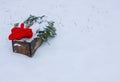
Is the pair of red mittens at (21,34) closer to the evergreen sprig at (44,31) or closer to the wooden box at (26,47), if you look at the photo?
the wooden box at (26,47)

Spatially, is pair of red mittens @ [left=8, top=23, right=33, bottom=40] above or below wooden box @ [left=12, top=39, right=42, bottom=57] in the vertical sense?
above

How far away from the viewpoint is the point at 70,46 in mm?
4504

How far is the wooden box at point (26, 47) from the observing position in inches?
158

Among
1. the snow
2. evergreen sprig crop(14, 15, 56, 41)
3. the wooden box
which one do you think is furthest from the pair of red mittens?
→ the snow

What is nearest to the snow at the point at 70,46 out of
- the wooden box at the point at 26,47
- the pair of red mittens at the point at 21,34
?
the wooden box at the point at 26,47

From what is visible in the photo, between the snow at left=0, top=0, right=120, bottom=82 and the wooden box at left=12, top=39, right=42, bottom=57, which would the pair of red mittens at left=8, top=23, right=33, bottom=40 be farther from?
the snow at left=0, top=0, right=120, bottom=82

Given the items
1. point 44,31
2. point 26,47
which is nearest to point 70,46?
point 44,31

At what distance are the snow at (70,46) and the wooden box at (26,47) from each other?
99 millimetres

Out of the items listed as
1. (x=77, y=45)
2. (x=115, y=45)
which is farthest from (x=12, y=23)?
(x=115, y=45)

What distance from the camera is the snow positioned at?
3.80 meters

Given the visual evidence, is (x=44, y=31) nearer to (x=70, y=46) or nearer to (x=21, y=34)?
(x=21, y=34)

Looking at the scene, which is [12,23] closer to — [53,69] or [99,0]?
[53,69]

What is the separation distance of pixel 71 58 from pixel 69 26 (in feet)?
4.16

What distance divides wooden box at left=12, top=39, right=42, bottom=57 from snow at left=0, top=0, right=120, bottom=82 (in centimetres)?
10
